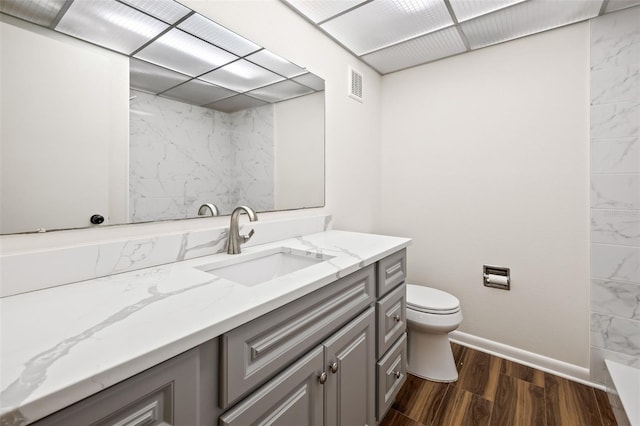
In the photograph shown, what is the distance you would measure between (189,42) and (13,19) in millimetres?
552

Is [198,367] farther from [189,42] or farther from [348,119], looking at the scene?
[348,119]

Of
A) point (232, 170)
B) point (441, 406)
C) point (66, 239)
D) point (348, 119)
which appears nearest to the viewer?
point (66, 239)

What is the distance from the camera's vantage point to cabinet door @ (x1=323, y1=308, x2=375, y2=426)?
1020mm

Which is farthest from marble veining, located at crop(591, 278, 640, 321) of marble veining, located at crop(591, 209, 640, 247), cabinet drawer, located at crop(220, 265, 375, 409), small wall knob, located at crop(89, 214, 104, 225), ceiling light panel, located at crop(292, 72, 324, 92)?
small wall knob, located at crop(89, 214, 104, 225)

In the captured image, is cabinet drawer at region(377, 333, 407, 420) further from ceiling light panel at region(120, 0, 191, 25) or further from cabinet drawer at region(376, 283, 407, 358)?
ceiling light panel at region(120, 0, 191, 25)

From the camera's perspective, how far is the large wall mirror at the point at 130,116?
A: 33.6 inches

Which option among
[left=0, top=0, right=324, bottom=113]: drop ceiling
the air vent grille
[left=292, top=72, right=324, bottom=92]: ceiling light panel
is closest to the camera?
[left=0, top=0, right=324, bottom=113]: drop ceiling

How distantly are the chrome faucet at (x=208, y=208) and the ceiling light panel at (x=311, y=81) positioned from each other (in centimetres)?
90

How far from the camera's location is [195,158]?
126 cm

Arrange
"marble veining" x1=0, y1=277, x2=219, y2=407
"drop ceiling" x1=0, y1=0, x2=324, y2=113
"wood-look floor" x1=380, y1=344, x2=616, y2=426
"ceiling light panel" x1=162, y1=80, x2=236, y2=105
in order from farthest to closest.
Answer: "wood-look floor" x1=380, y1=344, x2=616, y2=426 → "ceiling light panel" x1=162, y1=80, x2=236, y2=105 → "drop ceiling" x1=0, y1=0, x2=324, y2=113 → "marble veining" x1=0, y1=277, x2=219, y2=407

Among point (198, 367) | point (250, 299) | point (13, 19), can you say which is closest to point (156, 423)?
point (198, 367)

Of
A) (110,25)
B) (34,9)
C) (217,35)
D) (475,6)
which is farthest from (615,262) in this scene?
(34,9)

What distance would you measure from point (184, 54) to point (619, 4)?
2279 mm

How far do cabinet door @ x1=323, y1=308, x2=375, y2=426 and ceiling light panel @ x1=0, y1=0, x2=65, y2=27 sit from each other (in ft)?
4.30
